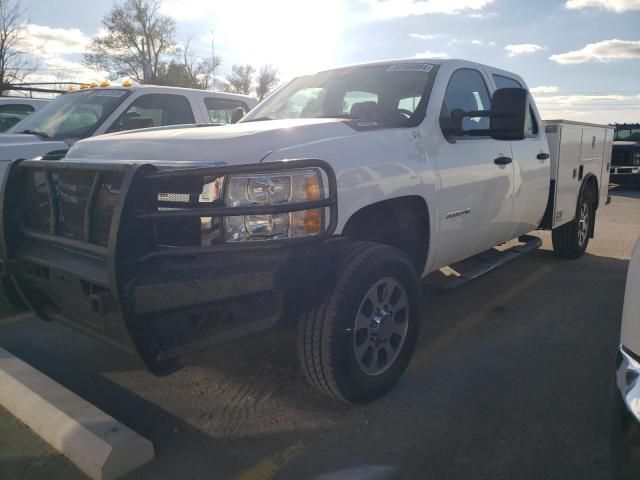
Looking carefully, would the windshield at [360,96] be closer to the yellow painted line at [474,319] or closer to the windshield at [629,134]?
the yellow painted line at [474,319]

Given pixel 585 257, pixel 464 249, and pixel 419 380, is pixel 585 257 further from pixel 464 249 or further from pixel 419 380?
pixel 419 380

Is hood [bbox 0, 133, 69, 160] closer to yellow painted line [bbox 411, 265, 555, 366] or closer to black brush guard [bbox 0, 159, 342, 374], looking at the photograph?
black brush guard [bbox 0, 159, 342, 374]

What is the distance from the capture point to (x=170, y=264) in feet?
7.75

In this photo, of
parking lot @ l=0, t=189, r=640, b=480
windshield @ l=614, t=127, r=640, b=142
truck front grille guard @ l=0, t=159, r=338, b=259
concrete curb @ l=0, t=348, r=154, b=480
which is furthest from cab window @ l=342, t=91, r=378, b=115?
windshield @ l=614, t=127, r=640, b=142

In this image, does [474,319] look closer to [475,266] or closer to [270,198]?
[475,266]

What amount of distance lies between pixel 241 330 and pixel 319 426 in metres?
0.83

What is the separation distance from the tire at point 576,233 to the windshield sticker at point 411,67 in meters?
3.14

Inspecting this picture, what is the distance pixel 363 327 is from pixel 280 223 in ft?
2.55

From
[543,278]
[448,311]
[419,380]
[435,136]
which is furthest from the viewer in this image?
[543,278]

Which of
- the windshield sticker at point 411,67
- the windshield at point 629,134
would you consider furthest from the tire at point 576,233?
the windshield at point 629,134

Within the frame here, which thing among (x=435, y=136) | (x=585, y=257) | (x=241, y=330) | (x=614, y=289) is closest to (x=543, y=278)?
(x=614, y=289)

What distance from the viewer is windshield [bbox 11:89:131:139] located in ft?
19.9

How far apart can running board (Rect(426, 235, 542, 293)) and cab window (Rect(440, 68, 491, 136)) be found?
3.46 ft

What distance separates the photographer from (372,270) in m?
2.78
